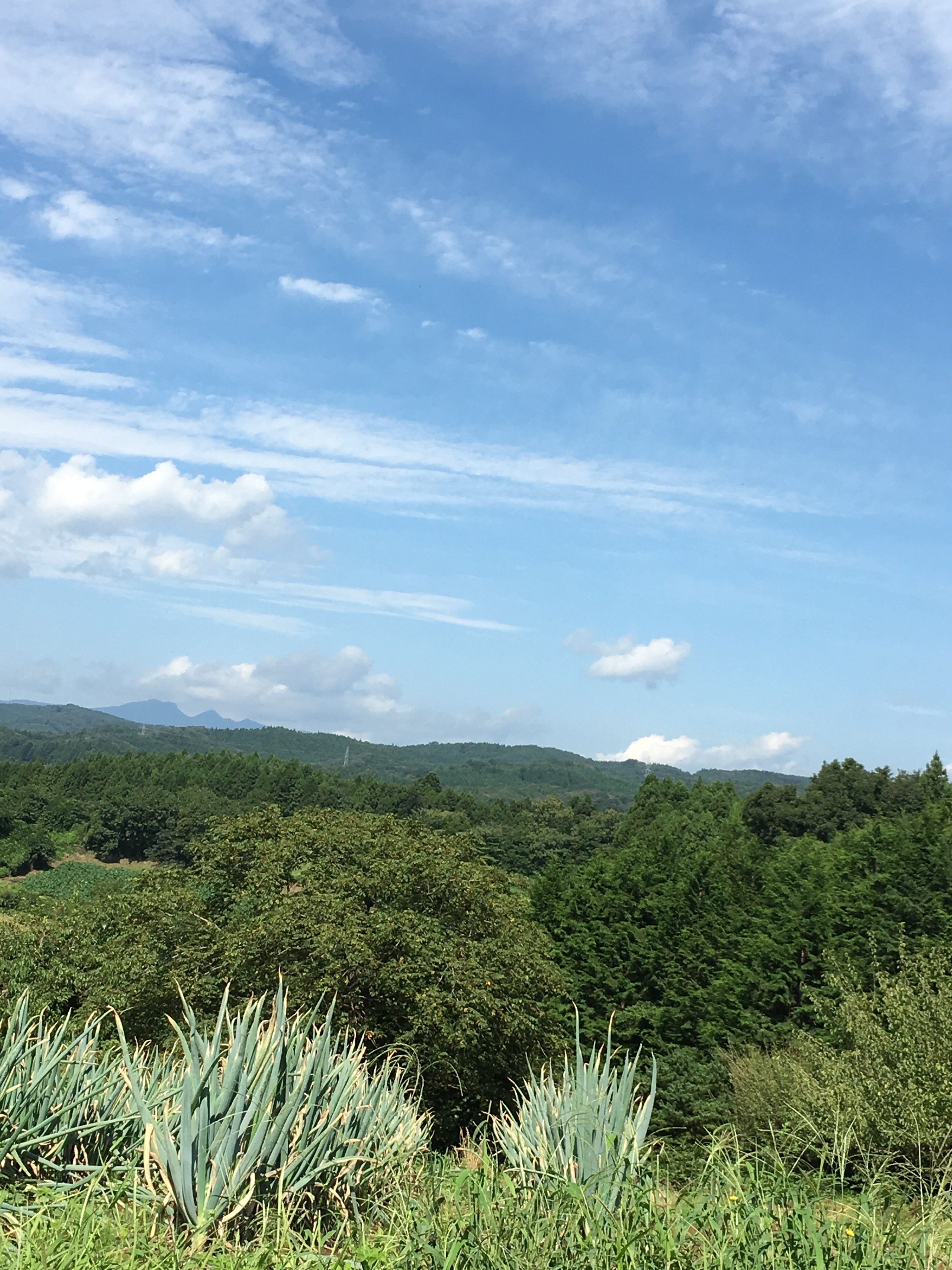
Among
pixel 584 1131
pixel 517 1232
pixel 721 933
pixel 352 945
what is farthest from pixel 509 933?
pixel 721 933

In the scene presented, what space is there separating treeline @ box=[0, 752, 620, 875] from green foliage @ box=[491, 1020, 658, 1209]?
74096 mm

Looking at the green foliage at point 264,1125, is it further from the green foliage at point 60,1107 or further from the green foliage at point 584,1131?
the green foliage at point 584,1131

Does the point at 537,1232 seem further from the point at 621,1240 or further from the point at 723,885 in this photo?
the point at 723,885

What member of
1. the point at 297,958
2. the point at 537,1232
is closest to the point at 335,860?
the point at 297,958

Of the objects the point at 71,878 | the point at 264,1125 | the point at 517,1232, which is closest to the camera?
the point at 517,1232

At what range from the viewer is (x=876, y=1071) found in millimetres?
19953

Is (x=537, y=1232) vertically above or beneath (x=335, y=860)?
above

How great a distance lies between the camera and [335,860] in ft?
72.7

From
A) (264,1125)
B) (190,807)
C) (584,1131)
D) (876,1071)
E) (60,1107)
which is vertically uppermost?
(264,1125)

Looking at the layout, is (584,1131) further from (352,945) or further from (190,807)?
(190,807)

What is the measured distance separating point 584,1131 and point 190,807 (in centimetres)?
10290

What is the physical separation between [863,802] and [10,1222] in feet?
242

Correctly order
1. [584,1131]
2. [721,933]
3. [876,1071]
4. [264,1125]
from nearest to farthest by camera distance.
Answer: [264,1125] → [584,1131] → [876,1071] → [721,933]

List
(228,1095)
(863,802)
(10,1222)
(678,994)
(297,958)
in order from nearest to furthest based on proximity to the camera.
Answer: (10,1222)
(228,1095)
(297,958)
(678,994)
(863,802)
